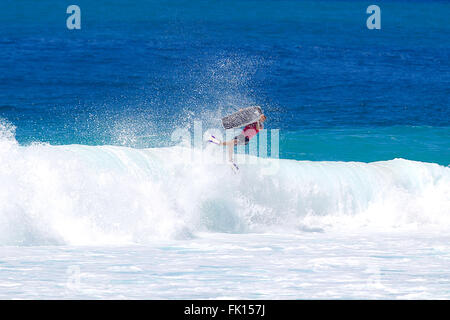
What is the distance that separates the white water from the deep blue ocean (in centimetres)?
556

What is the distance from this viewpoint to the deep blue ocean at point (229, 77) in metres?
23.2

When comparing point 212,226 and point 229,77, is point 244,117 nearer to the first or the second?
point 212,226

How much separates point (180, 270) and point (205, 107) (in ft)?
67.9

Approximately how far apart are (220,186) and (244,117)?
98.1 inches

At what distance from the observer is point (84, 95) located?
31188 mm

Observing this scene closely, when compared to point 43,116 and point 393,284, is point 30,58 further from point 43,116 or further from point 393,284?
point 393,284

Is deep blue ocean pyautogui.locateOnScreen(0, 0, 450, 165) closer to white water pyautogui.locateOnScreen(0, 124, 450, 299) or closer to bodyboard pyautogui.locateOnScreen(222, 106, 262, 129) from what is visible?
white water pyautogui.locateOnScreen(0, 124, 450, 299)

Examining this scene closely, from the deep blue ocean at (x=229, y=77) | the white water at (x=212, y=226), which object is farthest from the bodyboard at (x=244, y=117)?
the deep blue ocean at (x=229, y=77)

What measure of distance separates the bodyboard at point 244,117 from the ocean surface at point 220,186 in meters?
1.78

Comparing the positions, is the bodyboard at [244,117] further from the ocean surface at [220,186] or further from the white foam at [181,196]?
the white foam at [181,196]

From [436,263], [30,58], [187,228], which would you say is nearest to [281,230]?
[187,228]

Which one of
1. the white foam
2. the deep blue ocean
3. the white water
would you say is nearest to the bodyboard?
the white water

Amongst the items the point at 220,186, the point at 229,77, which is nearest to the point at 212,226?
the point at 220,186

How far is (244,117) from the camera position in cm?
1125
